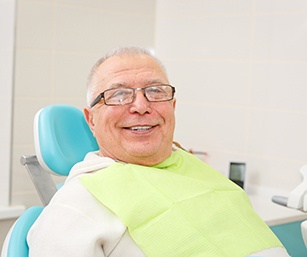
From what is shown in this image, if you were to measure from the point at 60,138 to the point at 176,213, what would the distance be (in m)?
0.63

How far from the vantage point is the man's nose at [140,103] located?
5.30 ft

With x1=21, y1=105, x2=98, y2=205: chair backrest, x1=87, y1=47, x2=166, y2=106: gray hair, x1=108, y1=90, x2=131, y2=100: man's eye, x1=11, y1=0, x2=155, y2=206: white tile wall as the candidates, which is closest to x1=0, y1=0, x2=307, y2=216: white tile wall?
x1=11, y1=0, x2=155, y2=206: white tile wall

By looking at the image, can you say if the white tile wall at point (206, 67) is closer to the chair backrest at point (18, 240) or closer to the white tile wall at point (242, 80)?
the white tile wall at point (242, 80)

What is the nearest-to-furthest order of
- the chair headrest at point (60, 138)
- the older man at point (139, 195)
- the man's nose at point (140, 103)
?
the older man at point (139, 195) < the man's nose at point (140, 103) < the chair headrest at point (60, 138)

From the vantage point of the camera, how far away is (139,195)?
1.49 meters

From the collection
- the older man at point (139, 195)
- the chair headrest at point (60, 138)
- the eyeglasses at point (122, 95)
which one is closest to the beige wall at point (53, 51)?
the chair headrest at point (60, 138)

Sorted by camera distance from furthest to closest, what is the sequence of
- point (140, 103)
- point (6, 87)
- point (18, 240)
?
point (6, 87), point (140, 103), point (18, 240)

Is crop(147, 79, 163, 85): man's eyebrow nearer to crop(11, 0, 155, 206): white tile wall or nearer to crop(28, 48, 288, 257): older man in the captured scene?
crop(28, 48, 288, 257): older man

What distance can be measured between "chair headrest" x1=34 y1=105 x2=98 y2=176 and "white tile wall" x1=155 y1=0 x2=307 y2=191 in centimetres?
97

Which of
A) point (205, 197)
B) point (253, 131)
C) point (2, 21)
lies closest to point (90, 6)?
point (2, 21)

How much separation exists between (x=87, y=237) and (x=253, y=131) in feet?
4.96

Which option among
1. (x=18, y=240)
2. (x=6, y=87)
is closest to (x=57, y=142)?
(x=18, y=240)

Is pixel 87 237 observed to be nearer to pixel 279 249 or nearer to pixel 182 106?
pixel 279 249

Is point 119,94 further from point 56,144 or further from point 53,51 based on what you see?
point 53,51
